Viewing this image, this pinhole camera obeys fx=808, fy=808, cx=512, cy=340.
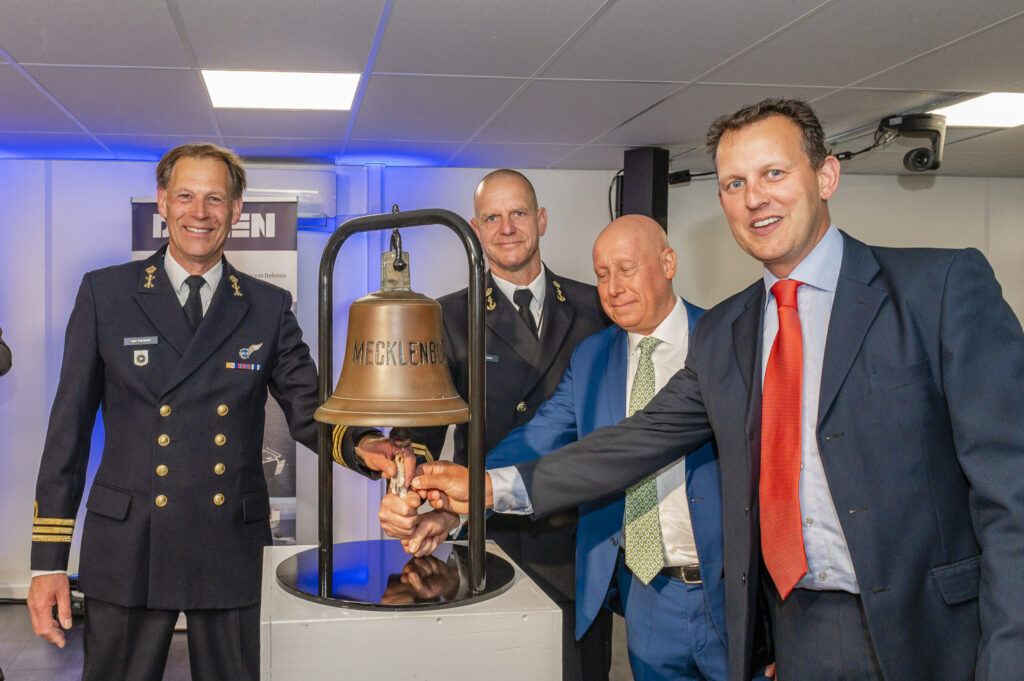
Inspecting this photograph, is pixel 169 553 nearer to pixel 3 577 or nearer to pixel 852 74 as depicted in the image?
pixel 852 74

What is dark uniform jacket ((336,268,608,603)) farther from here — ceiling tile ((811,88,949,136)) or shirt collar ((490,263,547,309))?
ceiling tile ((811,88,949,136))

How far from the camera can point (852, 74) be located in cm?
344

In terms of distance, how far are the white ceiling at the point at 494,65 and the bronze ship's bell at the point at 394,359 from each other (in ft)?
5.60

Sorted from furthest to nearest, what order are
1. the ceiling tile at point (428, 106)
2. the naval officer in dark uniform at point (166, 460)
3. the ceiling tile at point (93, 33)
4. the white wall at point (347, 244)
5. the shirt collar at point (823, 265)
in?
the white wall at point (347, 244) < the ceiling tile at point (428, 106) < the ceiling tile at point (93, 33) < the naval officer in dark uniform at point (166, 460) < the shirt collar at point (823, 265)

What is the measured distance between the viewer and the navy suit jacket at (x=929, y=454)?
1.33 metres

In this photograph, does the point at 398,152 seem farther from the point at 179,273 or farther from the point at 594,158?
the point at 179,273

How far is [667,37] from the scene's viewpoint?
2.98 meters

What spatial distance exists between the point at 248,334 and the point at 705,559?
133cm

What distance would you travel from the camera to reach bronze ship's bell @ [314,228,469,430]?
1222 millimetres

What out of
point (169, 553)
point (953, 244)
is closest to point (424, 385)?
point (169, 553)

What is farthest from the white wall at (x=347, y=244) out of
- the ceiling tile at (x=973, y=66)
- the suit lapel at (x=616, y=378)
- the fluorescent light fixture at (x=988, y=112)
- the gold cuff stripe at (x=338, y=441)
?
the gold cuff stripe at (x=338, y=441)

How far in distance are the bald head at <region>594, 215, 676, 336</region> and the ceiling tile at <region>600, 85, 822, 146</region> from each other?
1623 millimetres

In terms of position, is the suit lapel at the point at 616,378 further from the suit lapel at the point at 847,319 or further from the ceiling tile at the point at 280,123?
the ceiling tile at the point at 280,123

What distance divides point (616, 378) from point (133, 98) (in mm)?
2810
